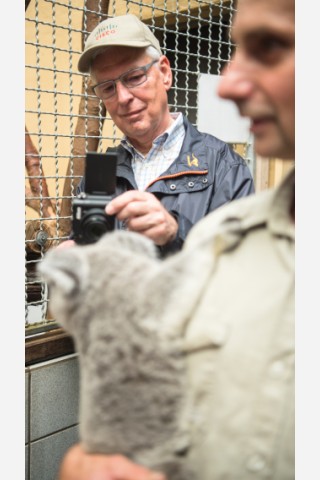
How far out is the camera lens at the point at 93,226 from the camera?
570 millimetres

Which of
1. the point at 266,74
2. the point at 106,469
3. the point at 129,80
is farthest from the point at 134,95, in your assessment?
the point at 106,469

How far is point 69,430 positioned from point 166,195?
0.73 metres

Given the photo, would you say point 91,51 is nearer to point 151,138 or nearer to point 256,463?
point 151,138

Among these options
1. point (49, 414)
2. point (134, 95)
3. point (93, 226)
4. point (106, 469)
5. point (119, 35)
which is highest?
point (119, 35)

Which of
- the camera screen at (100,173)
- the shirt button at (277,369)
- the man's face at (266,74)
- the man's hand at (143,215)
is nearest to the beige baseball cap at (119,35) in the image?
the man's hand at (143,215)

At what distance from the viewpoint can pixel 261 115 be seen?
1.34 ft

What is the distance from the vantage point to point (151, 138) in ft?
3.92

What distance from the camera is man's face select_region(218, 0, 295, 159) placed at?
388mm

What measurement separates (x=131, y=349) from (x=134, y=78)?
843mm

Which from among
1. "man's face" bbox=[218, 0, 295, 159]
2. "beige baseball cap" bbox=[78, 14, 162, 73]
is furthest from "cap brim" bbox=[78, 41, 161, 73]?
"man's face" bbox=[218, 0, 295, 159]

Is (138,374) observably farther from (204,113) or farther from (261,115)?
(204,113)

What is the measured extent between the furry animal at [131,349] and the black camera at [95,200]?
13 centimetres

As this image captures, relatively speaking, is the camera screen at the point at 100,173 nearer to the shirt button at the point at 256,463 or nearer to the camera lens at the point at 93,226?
the camera lens at the point at 93,226

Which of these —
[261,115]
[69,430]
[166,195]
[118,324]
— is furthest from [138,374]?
[69,430]
